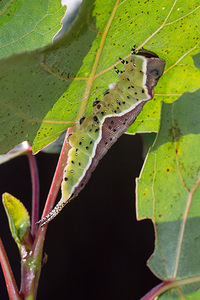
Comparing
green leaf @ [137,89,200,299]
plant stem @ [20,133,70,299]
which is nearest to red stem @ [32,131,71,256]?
plant stem @ [20,133,70,299]

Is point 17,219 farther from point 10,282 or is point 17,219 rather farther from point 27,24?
point 27,24

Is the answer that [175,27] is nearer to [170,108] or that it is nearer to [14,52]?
[170,108]

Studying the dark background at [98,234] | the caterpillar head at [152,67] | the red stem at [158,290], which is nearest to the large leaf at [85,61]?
the caterpillar head at [152,67]

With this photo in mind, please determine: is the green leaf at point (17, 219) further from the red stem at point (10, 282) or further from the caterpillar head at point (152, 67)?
the caterpillar head at point (152, 67)

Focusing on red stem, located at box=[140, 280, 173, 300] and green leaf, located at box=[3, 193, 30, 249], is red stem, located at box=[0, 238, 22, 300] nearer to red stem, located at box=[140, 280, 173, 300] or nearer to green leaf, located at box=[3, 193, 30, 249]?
green leaf, located at box=[3, 193, 30, 249]

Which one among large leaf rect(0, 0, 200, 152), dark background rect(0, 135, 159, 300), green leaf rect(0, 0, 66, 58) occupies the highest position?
green leaf rect(0, 0, 66, 58)

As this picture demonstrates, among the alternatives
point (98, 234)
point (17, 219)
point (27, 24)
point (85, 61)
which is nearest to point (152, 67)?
point (85, 61)

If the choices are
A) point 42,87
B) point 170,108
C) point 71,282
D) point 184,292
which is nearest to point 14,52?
point 42,87
